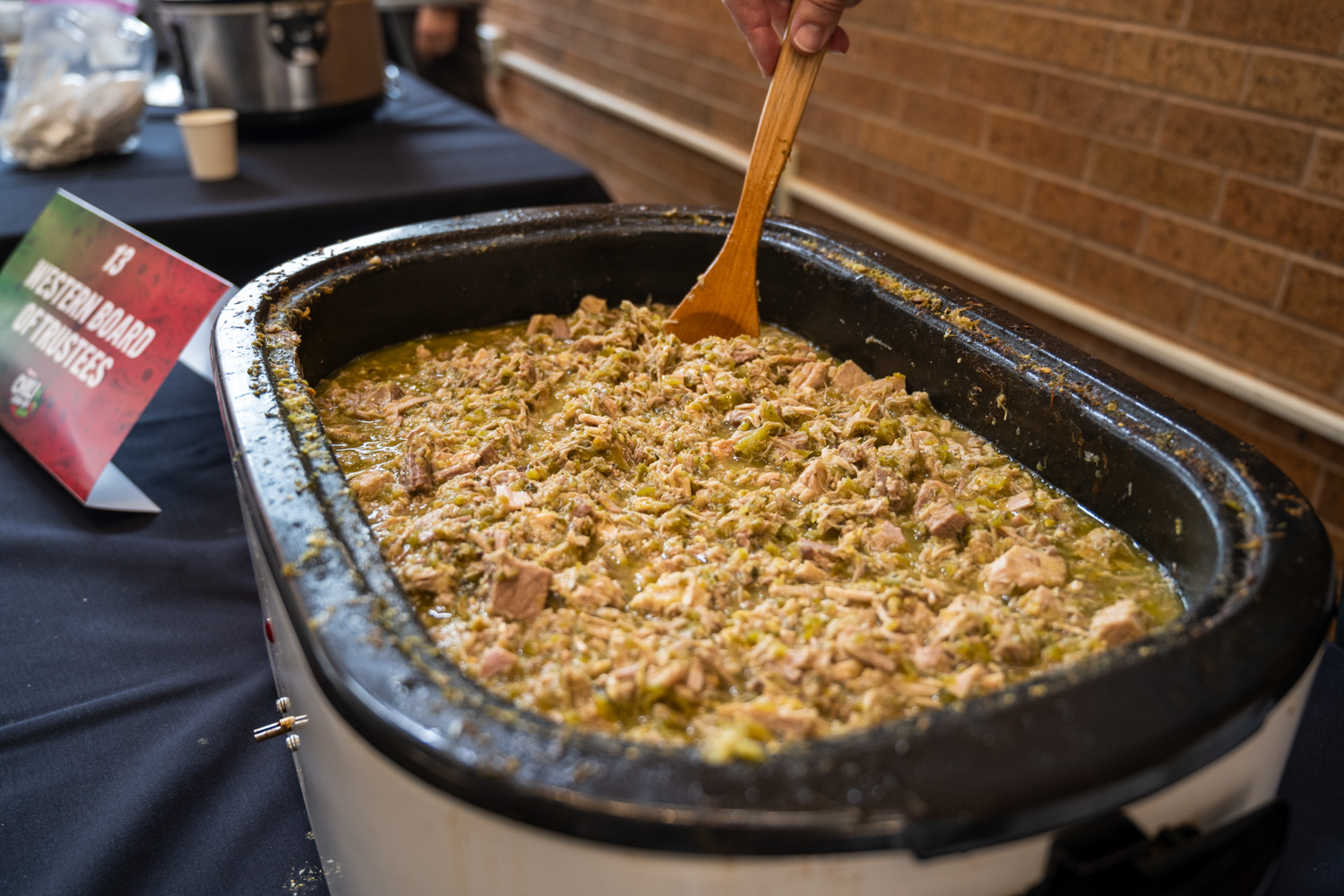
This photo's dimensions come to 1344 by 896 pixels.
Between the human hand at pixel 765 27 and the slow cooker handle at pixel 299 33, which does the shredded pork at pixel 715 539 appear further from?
the slow cooker handle at pixel 299 33

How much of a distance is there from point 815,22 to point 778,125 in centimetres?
13

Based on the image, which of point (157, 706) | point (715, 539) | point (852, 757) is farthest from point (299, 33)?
point (852, 757)

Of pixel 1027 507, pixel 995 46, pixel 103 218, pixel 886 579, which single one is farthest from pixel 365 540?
pixel 995 46

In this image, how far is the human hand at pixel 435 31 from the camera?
371 centimetres

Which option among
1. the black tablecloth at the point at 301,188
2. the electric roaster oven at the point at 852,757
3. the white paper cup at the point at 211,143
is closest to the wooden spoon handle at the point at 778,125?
the electric roaster oven at the point at 852,757

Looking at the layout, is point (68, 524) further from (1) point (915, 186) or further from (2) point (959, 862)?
(1) point (915, 186)

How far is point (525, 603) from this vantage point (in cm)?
81

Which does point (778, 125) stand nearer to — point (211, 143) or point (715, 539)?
point (715, 539)

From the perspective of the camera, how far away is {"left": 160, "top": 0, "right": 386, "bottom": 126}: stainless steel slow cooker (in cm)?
197

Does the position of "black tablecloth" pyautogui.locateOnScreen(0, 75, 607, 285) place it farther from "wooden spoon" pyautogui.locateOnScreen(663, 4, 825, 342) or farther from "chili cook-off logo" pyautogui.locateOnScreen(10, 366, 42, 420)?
"wooden spoon" pyautogui.locateOnScreen(663, 4, 825, 342)

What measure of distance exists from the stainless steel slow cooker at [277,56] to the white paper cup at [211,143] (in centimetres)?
19

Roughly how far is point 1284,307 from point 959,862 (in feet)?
4.95

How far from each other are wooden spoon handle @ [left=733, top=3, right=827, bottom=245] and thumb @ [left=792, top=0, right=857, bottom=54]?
1cm

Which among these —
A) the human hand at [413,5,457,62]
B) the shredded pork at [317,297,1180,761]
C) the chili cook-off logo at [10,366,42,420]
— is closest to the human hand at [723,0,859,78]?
the shredded pork at [317,297,1180,761]
